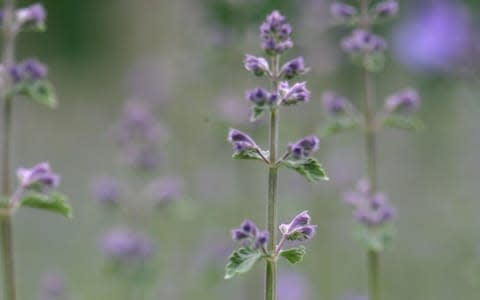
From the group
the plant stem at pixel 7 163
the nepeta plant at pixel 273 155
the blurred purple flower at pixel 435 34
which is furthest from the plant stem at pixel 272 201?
the blurred purple flower at pixel 435 34

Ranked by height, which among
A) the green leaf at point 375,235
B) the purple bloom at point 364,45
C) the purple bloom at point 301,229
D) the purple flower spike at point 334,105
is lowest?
the purple bloom at point 301,229

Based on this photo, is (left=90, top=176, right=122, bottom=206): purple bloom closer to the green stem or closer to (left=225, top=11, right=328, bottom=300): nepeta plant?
the green stem

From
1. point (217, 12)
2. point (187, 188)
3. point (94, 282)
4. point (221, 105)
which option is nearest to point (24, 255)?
point (94, 282)

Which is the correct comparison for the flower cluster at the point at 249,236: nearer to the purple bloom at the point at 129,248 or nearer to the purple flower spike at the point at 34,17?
the purple flower spike at the point at 34,17

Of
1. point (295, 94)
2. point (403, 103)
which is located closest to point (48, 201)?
point (295, 94)

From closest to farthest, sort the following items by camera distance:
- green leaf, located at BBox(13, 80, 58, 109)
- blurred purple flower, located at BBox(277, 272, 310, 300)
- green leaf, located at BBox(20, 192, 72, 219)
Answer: green leaf, located at BBox(20, 192, 72, 219)
green leaf, located at BBox(13, 80, 58, 109)
blurred purple flower, located at BBox(277, 272, 310, 300)

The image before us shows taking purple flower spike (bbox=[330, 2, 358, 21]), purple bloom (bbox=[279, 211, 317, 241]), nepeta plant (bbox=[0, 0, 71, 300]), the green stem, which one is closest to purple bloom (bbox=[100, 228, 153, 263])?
nepeta plant (bbox=[0, 0, 71, 300])

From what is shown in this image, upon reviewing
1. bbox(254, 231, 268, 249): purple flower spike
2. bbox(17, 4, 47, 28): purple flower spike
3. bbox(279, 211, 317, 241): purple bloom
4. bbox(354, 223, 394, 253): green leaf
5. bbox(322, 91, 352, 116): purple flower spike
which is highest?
bbox(17, 4, 47, 28): purple flower spike

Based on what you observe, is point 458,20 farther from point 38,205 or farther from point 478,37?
point 38,205
